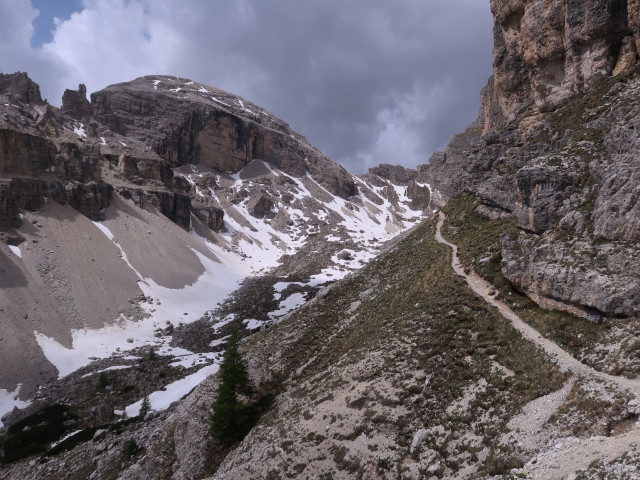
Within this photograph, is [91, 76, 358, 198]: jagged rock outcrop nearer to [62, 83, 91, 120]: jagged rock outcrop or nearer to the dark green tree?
[62, 83, 91, 120]: jagged rock outcrop

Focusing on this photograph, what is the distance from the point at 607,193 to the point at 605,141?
23.3 ft

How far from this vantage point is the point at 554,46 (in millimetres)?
38625

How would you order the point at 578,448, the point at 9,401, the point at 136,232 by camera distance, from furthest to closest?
1. the point at 136,232
2. the point at 9,401
3. the point at 578,448

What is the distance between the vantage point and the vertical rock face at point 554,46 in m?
32.9

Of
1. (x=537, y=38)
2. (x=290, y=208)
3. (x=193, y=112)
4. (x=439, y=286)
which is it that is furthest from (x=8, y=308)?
(x=193, y=112)

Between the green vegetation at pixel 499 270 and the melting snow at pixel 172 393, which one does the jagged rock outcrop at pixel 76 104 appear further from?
the green vegetation at pixel 499 270

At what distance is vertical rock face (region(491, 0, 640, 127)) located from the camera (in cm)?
3294

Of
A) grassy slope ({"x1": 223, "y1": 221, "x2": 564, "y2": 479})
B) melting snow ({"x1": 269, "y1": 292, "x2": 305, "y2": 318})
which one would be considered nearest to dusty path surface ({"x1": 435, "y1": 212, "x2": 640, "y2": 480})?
grassy slope ({"x1": 223, "y1": 221, "x2": 564, "y2": 479})

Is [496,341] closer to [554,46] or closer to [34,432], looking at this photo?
[554,46]

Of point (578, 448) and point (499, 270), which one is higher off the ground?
point (499, 270)

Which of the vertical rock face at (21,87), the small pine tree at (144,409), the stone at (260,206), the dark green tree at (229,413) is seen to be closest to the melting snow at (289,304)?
the small pine tree at (144,409)

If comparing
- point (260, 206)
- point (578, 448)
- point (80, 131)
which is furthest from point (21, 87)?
point (578, 448)

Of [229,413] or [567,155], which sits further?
[567,155]

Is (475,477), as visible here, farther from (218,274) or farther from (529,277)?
(218,274)
